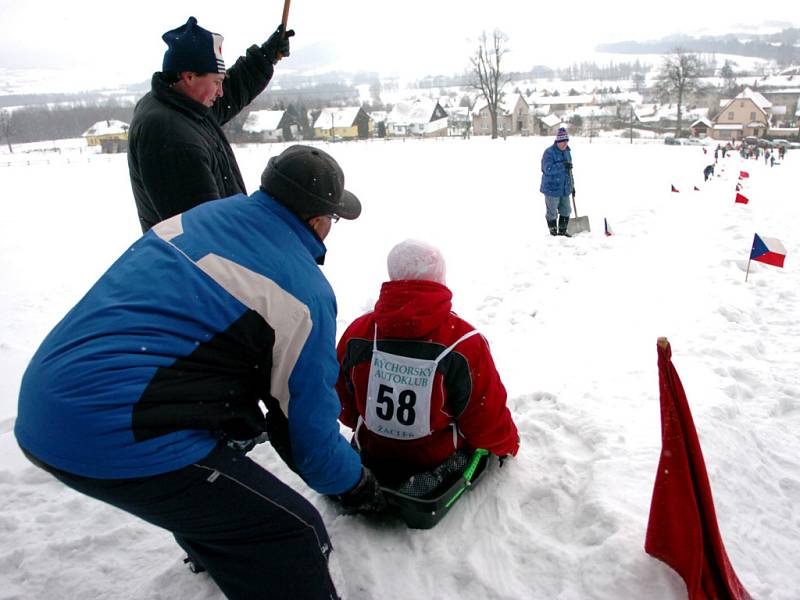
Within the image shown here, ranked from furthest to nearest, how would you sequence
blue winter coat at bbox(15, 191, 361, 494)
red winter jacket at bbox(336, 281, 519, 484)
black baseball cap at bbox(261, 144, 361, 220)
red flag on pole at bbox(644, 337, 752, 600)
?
red winter jacket at bbox(336, 281, 519, 484), red flag on pole at bbox(644, 337, 752, 600), black baseball cap at bbox(261, 144, 361, 220), blue winter coat at bbox(15, 191, 361, 494)

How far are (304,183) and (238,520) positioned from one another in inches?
44.0

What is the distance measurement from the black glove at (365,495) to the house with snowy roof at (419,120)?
258ft

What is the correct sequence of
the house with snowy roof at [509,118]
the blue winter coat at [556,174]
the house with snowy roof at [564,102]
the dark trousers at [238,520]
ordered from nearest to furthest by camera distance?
the dark trousers at [238,520] → the blue winter coat at [556,174] → the house with snowy roof at [509,118] → the house with snowy roof at [564,102]

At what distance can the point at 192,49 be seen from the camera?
107 inches

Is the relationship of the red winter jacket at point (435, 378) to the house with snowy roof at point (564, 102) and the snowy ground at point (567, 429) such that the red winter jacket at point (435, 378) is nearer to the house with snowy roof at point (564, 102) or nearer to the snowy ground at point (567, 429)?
the snowy ground at point (567, 429)

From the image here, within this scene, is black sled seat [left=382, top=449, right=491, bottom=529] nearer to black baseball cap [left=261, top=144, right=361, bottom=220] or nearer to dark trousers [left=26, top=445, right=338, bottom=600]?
dark trousers [left=26, top=445, right=338, bottom=600]

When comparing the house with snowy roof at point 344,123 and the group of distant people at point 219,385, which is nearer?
the group of distant people at point 219,385

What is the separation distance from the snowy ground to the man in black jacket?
5.73ft

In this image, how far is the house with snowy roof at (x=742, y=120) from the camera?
69250 millimetres

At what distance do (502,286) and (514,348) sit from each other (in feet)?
7.18

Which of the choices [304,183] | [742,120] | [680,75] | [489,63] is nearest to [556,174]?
[304,183]

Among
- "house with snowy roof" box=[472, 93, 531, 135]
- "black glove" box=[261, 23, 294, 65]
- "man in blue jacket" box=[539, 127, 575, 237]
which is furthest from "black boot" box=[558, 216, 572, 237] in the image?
"house with snowy roof" box=[472, 93, 531, 135]

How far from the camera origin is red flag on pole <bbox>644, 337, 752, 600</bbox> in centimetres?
207

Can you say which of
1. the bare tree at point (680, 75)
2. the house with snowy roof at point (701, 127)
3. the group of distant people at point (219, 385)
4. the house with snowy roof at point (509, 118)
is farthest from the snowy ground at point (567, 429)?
the house with snowy roof at point (701, 127)
